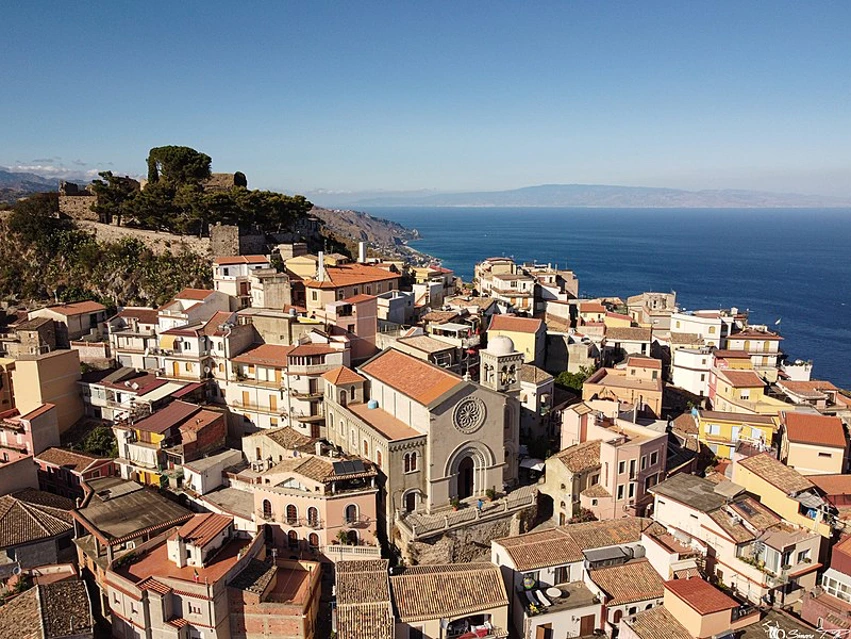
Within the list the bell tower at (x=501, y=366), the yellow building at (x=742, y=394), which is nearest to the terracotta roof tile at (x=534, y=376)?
the bell tower at (x=501, y=366)

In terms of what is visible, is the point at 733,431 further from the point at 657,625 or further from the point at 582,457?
the point at 657,625

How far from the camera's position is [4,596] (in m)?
25.0

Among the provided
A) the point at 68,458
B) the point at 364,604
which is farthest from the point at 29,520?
the point at 364,604

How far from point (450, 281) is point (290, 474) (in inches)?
1454

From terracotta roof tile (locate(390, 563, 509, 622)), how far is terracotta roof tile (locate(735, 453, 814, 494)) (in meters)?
14.5

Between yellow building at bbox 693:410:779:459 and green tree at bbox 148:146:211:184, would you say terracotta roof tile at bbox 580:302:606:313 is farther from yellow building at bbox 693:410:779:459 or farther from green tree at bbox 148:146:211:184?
green tree at bbox 148:146:211:184

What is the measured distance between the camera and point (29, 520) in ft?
91.7

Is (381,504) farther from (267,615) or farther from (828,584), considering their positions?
(828,584)

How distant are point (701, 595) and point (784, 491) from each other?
27.0ft

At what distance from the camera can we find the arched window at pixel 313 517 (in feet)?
90.2

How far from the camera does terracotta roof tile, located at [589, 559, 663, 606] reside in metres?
24.6

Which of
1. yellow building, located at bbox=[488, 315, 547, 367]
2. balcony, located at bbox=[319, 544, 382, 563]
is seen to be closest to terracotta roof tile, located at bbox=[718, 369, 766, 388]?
yellow building, located at bbox=[488, 315, 547, 367]

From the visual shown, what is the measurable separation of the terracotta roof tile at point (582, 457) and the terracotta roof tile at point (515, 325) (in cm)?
1462

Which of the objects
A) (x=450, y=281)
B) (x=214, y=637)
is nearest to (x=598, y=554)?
(x=214, y=637)
